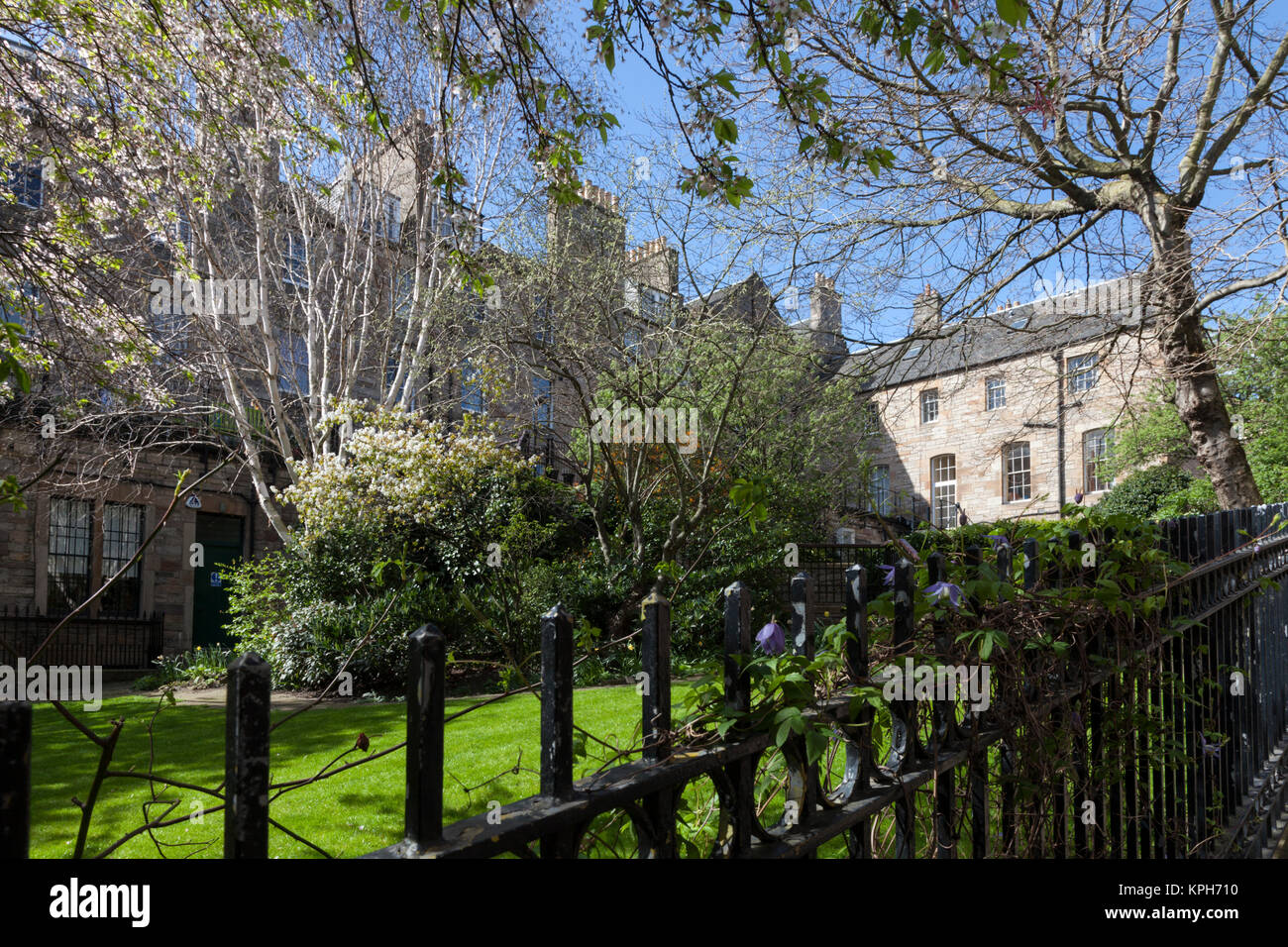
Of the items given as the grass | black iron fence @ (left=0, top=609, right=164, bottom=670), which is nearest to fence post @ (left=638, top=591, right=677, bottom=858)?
the grass

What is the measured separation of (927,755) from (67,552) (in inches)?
733

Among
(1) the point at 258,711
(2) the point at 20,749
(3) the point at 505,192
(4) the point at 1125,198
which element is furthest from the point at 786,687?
(3) the point at 505,192

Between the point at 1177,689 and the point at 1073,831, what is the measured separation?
3.02ft

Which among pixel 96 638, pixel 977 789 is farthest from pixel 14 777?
pixel 96 638

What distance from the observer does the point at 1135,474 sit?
23094 mm

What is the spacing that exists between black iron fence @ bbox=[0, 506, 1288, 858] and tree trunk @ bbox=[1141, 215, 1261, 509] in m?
3.46

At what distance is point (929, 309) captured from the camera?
7848mm

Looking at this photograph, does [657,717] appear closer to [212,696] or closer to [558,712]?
[558,712]

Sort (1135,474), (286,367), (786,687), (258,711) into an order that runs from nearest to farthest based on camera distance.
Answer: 1. (258,711)
2. (786,687)
3. (286,367)
4. (1135,474)

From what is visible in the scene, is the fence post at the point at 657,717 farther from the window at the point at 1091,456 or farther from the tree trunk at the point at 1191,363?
the window at the point at 1091,456

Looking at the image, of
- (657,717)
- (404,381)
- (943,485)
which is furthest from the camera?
(943,485)

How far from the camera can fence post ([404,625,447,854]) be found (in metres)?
0.94
